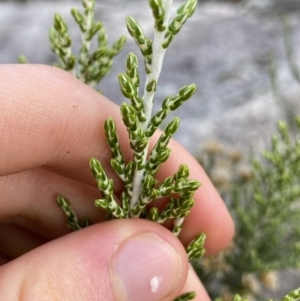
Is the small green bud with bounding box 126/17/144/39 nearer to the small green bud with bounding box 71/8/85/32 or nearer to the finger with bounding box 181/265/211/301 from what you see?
the small green bud with bounding box 71/8/85/32

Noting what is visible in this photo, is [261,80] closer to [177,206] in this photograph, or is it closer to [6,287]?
[177,206]

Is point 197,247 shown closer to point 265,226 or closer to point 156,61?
point 156,61

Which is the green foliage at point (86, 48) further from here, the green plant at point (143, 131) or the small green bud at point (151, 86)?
the small green bud at point (151, 86)

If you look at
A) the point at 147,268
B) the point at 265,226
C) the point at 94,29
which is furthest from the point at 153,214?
the point at 265,226

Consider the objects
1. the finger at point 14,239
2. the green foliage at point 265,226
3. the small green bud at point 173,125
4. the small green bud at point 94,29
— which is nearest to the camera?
the small green bud at point 173,125

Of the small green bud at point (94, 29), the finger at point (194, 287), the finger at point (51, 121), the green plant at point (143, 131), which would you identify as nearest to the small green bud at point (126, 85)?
the green plant at point (143, 131)

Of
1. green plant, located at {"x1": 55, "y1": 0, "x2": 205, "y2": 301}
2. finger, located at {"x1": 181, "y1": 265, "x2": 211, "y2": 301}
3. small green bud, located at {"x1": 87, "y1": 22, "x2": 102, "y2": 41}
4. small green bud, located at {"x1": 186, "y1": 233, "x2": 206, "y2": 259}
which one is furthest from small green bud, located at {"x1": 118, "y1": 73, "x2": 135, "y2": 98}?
finger, located at {"x1": 181, "y1": 265, "x2": 211, "y2": 301}

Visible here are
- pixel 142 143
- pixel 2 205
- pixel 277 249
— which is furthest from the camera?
pixel 277 249

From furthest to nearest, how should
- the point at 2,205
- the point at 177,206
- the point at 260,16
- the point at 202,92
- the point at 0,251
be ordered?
the point at 260,16 → the point at 202,92 → the point at 0,251 → the point at 2,205 → the point at 177,206

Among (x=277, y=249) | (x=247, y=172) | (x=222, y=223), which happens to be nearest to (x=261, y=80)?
(x=247, y=172)
